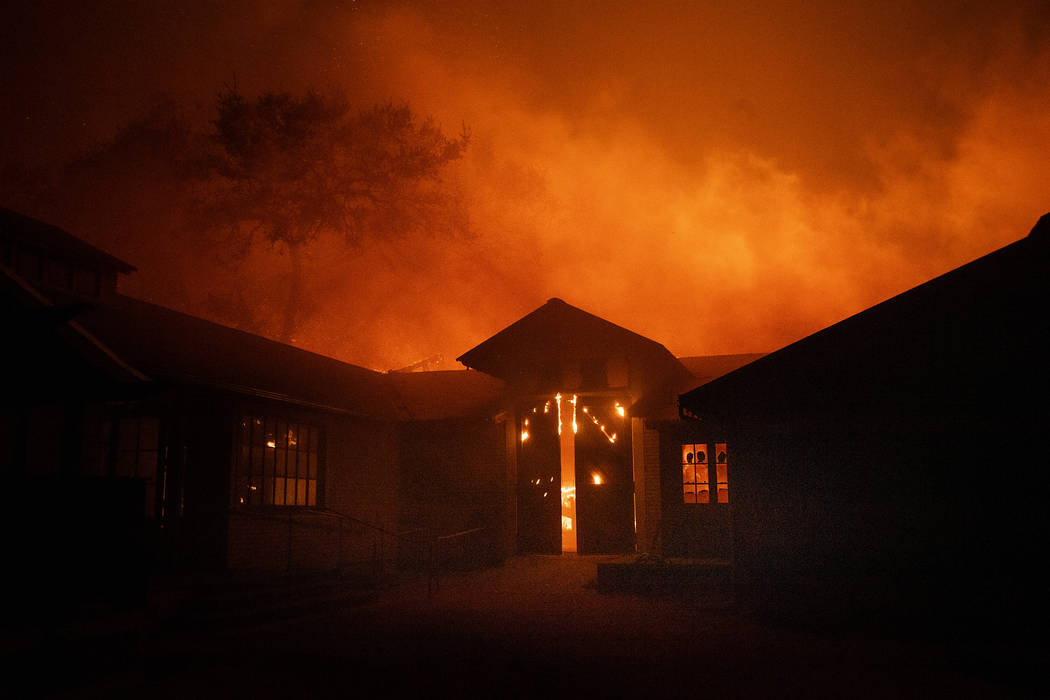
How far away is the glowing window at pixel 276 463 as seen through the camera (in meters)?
14.9

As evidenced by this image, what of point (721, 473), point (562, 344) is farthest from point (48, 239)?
point (721, 473)

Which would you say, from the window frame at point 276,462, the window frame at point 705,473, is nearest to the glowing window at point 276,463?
the window frame at point 276,462

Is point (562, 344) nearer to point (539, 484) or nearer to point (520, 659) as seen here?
point (539, 484)

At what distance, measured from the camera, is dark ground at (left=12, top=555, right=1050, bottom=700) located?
748 centimetres

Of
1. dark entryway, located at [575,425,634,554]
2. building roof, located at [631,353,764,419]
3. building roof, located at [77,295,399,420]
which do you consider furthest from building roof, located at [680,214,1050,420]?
building roof, located at [77,295,399,420]

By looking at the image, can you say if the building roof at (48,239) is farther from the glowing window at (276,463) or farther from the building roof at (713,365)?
the building roof at (713,365)

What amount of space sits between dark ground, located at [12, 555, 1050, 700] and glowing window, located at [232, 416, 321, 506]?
3.42 m

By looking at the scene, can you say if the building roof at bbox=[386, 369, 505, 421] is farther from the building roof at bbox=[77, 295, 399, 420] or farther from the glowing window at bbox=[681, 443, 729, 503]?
the glowing window at bbox=[681, 443, 729, 503]

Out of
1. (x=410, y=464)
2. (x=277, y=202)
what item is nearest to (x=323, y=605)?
(x=410, y=464)

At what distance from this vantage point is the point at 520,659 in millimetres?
8773

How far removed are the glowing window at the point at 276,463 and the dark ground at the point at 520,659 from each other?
→ 342 centimetres

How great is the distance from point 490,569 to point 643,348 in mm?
5891

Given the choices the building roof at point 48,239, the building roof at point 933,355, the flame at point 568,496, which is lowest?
the flame at point 568,496

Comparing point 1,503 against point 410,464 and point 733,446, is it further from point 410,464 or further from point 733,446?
point 410,464
